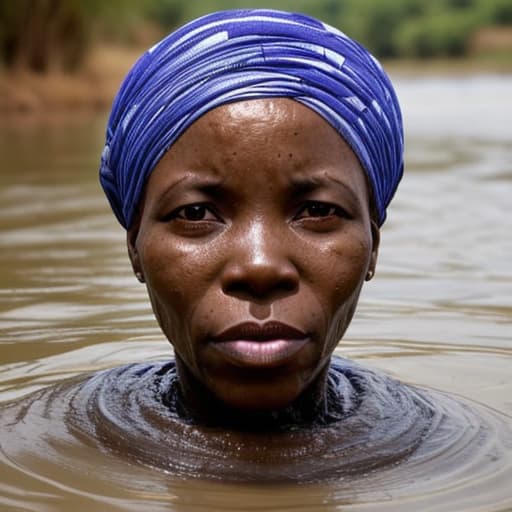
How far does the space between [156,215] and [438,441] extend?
912 mm

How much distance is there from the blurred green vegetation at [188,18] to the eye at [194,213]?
18.6m

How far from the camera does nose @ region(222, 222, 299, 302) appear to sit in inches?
114

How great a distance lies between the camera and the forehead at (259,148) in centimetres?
299

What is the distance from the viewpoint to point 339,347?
4.30 metres

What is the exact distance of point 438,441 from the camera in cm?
319

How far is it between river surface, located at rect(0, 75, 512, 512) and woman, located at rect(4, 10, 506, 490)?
0.16 meters

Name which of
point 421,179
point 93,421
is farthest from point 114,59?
point 93,421

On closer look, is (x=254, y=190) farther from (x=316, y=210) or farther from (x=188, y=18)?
(x=188, y=18)

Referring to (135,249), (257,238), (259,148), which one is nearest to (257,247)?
(257,238)

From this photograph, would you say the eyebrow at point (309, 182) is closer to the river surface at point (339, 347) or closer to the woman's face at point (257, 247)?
the woman's face at point (257, 247)

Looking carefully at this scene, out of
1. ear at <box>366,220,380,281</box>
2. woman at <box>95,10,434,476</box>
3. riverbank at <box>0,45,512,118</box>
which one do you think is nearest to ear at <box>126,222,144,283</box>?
woman at <box>95,10,434,476</box>

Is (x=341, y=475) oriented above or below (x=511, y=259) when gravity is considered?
below

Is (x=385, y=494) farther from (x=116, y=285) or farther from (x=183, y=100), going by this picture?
(x=116, y=285)

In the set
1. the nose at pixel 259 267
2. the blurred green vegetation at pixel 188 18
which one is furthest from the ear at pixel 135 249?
the blurred green vegetation at pixel 188 18
